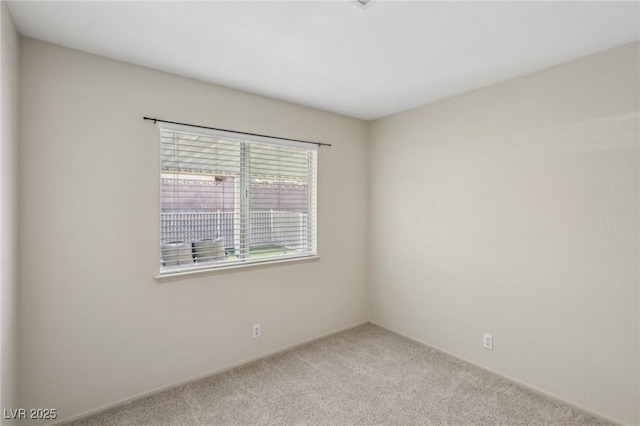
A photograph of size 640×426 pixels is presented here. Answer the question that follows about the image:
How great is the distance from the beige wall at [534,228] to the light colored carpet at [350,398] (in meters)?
0.28

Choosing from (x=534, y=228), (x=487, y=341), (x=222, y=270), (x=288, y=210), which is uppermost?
(x=288, y=210)

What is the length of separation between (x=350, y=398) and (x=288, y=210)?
180 centimetres

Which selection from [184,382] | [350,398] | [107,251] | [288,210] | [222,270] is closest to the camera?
[107,251]

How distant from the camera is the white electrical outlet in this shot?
9.26ft

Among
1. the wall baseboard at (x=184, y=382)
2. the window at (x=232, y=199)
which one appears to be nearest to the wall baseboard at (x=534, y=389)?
the wall baseboard at (x=184, y=382)

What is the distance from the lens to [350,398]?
2.44 metres

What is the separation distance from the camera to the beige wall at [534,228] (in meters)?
2.15

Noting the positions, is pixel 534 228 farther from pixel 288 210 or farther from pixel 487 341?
pixel 288 210

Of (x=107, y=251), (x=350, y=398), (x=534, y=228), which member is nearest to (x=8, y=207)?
(x=107, y=251)

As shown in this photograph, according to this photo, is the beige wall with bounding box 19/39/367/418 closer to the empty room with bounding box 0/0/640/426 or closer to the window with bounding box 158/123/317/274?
the empty room with bounding box 0/0/640/426

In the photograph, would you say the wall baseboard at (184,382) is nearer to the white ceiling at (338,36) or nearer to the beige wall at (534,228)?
the beige wall at (534,228)

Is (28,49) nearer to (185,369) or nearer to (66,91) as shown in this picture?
(66,91)

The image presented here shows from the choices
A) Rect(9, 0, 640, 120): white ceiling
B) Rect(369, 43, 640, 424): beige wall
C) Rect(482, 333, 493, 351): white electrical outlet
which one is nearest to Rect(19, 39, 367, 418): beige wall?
Rect(9, 0, 640, 120): white ceiling

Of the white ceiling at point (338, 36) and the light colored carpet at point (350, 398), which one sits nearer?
the white ceiling at point (338, 36)
